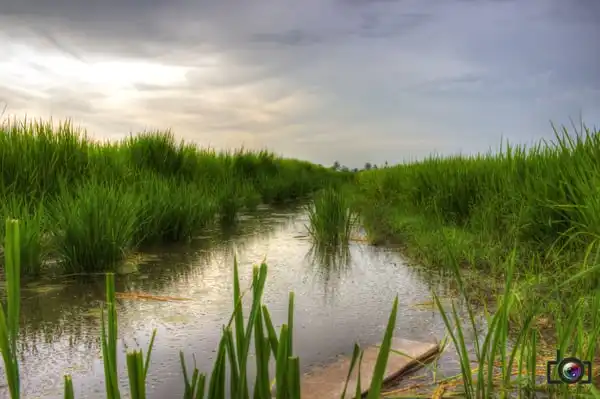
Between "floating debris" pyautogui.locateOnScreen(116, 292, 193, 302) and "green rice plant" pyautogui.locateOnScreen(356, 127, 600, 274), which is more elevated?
"green rice plant" pyautogui.locateOnScreen(356, 127, 600, 274)

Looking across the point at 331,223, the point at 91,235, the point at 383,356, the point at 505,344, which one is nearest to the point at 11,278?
the point at 383,356

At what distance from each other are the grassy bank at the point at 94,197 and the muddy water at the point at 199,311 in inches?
11.2

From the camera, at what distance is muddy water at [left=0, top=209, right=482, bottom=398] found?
2.05 meters

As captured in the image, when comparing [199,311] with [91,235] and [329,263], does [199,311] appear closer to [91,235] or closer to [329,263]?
[91,235]

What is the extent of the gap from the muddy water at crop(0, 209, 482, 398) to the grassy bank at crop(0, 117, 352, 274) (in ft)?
0.94

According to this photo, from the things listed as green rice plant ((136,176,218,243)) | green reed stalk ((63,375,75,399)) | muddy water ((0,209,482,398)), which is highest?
green rice plant ((136,176,218,243))

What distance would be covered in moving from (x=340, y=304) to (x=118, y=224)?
1.87 metres

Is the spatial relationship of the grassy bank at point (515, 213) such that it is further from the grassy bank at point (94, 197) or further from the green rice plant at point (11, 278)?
the grassy bank at point (94, 197)

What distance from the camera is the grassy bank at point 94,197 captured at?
3.66 metres

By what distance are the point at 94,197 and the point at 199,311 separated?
5.03ft

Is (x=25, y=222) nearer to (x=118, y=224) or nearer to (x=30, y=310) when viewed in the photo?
(x=118, y=224)

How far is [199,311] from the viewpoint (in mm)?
2781

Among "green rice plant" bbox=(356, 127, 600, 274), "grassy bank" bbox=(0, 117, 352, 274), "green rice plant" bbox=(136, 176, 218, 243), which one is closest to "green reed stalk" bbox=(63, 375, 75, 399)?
"green rice plant" bbox=(356, 127, 600, 274)

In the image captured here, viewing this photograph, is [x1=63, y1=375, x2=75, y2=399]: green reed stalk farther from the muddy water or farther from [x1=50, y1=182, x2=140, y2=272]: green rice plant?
[x1=50, y1=182, x2=140, y2=272]: green rice plant
